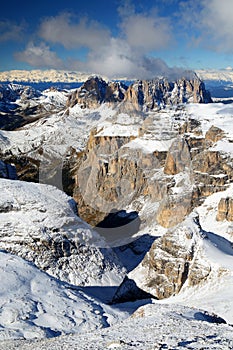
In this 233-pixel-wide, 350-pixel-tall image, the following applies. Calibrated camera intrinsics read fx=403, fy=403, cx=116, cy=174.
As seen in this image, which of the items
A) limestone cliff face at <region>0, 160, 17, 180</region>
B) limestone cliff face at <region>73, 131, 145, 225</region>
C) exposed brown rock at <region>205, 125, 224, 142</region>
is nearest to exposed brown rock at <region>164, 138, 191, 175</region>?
exposed brown rock at <region>205, 125, 224, 142</region>

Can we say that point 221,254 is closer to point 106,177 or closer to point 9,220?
point 9,220

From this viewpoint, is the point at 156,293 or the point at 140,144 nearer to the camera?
the point at 156,293

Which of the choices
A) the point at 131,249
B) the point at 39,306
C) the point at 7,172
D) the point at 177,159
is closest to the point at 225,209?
the point at 131,249

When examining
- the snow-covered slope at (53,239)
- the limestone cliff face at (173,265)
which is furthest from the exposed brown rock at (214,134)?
the limestone cliff face at (173,265)

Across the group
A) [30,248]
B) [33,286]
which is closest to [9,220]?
[30,248]

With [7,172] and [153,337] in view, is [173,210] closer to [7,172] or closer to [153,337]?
[7,172]

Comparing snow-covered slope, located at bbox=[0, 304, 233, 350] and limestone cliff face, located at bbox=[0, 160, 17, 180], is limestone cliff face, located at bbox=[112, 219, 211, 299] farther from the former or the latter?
limestone cliff face, located at bbox=[0, 160, 17, 180]

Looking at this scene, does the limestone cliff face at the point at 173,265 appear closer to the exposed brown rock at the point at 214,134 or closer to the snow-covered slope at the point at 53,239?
the snow-covered slope at the point at 53,239
